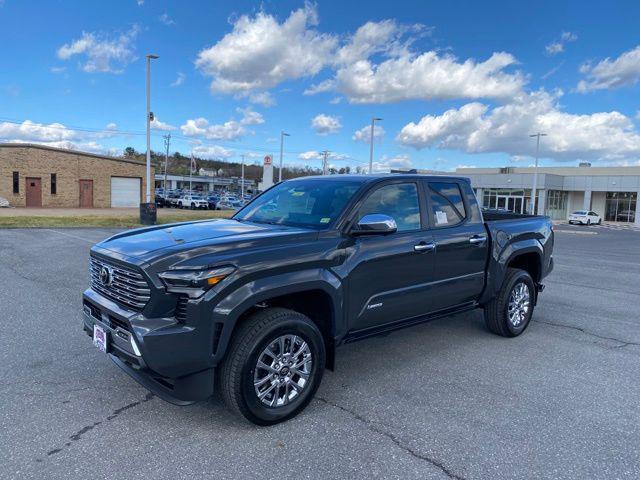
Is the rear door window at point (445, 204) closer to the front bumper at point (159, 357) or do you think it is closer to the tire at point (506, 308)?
the tire at point (506, 308)

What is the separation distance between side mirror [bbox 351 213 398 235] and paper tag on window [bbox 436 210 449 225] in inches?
41.3

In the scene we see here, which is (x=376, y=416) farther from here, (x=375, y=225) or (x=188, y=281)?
(x=188, y=281)

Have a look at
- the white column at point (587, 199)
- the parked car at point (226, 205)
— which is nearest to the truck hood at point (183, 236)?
the parked car at point (226, 205)

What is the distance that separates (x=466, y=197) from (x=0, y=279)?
7.87 m

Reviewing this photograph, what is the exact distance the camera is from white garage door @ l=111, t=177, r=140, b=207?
42.1 meters

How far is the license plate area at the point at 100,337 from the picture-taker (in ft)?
11.2

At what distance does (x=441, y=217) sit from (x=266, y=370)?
2386mm

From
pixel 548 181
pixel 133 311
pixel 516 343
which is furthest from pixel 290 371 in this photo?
pixel 548 181

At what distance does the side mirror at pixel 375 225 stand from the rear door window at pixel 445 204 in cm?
100

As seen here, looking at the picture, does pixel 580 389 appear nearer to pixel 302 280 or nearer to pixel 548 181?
pixel 302 280

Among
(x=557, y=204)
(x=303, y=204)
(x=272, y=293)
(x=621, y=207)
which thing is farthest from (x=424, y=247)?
(x=621, y=207)

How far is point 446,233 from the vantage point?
468cm

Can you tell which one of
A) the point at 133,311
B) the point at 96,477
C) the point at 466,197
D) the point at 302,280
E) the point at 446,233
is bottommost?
the point at 96,477

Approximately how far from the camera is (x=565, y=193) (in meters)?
54.4
